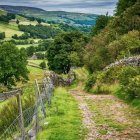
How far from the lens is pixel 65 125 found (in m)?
24.0

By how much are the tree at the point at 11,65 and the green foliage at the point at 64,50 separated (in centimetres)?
852

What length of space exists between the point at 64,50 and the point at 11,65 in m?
15.7

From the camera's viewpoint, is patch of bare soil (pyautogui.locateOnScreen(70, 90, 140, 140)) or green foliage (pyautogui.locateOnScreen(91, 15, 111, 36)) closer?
patch of bare soil (pyautogui.locateOnScreen(70, 90, 140, 140))

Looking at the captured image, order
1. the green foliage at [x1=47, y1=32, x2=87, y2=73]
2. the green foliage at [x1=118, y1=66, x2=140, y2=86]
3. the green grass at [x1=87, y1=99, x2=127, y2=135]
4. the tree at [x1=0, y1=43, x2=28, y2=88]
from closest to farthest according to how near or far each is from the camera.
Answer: the green grass at [x1=87, y1=99, x2=127, y2=135]
the green foliage at [x1=118, y1=66, x2=140, y2=86]
the green foliage at [x1=47, y1=32, x2=87, y2=73]
the tree at [x1=0, y1=43, x2=28, y2=88]

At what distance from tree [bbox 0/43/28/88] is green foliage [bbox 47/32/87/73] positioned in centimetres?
852

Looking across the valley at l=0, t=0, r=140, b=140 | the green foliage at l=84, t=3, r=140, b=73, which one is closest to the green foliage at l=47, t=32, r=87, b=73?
the green foliage at l=84, t=3, r=140, b=73

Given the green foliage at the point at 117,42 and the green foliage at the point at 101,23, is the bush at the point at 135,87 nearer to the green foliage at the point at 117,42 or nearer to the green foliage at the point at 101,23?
the green foliage at the point at 117,42

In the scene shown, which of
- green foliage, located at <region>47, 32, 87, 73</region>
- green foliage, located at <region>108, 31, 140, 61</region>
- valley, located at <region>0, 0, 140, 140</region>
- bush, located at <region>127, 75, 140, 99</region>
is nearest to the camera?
valley, located at <region>0, 0, 140, 140</region>

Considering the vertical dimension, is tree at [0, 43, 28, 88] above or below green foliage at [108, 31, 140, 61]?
below

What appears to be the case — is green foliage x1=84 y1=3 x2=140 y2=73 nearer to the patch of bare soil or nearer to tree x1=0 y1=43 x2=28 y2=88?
the patch of bare soil

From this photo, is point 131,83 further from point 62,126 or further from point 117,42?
point 117,42

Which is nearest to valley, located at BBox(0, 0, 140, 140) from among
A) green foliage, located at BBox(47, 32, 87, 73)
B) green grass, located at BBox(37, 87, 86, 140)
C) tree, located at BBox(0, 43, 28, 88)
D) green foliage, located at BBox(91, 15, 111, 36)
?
green grass, located at BBox(37, 87, 86, 140)

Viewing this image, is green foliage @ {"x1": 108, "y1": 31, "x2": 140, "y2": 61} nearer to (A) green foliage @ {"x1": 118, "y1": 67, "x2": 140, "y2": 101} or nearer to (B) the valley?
(B) the valley

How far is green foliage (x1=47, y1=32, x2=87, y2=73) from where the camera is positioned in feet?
382
